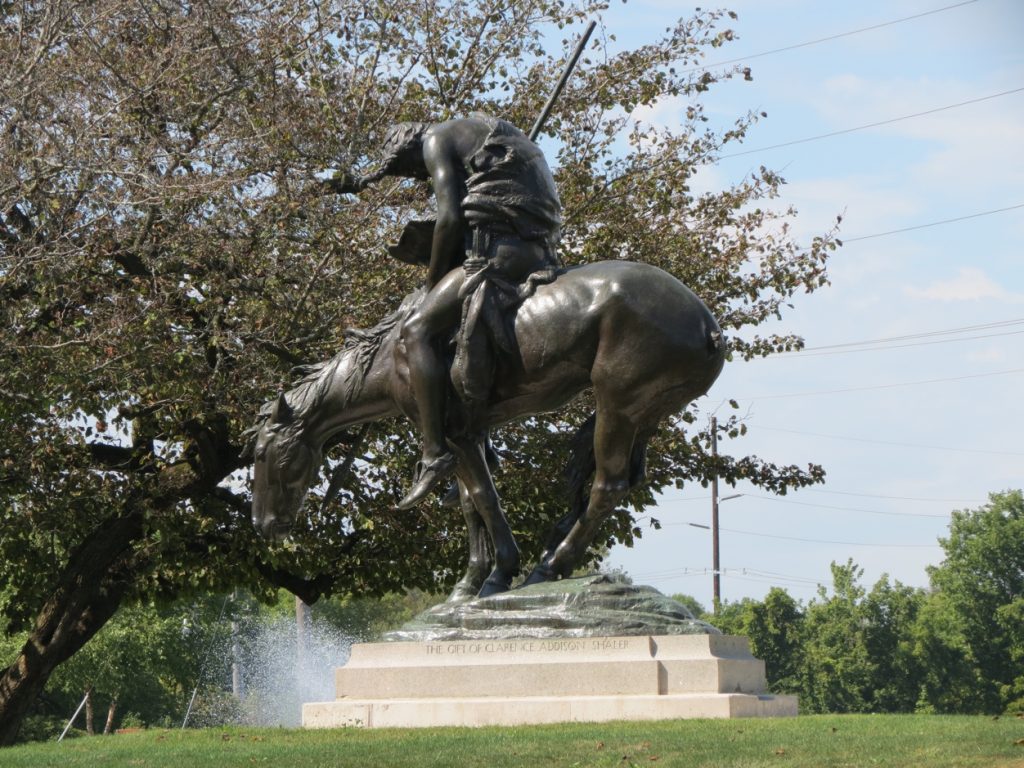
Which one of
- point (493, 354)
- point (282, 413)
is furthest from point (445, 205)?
point (282, 413)

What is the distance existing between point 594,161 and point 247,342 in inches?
220

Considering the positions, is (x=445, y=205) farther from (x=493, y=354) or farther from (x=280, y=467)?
(x=280, y=467)

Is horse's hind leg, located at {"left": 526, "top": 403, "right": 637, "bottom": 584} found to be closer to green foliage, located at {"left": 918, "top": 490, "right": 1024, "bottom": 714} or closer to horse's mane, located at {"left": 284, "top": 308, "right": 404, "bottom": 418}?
horse's mane, located at {"left": 284, "top": 308, "right": 404, "bottom": 418}

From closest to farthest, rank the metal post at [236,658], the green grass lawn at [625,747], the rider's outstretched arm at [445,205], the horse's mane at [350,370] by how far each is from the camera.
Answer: the green grass lawn at [625,747], the rider's outstretched arm at [445,205], the horse's mane at [350,370], the metal post at [236,658]

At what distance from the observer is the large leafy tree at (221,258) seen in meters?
15.8

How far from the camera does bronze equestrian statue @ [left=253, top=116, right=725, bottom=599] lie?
10023mm

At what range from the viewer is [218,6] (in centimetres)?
1627

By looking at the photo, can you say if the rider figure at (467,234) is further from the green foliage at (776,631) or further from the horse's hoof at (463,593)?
the green foliage at (776,631)

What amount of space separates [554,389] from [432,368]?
91 centimetres

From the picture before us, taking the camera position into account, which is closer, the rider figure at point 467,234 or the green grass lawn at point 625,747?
the green grass lawn at point 625,747

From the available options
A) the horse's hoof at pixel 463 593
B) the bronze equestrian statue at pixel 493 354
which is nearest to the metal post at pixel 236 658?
the bronze equestrian statue at pixel 493 354

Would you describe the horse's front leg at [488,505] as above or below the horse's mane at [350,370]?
below

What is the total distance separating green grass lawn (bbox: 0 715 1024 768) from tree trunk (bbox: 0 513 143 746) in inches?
398

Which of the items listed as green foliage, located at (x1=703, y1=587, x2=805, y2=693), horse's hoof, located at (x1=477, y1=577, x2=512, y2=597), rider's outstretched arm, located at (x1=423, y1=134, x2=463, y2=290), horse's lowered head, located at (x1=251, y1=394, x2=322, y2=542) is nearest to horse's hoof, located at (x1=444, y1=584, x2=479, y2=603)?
horse's hoof, located at (x1=477, y1=577, x2=512, y2=597)
